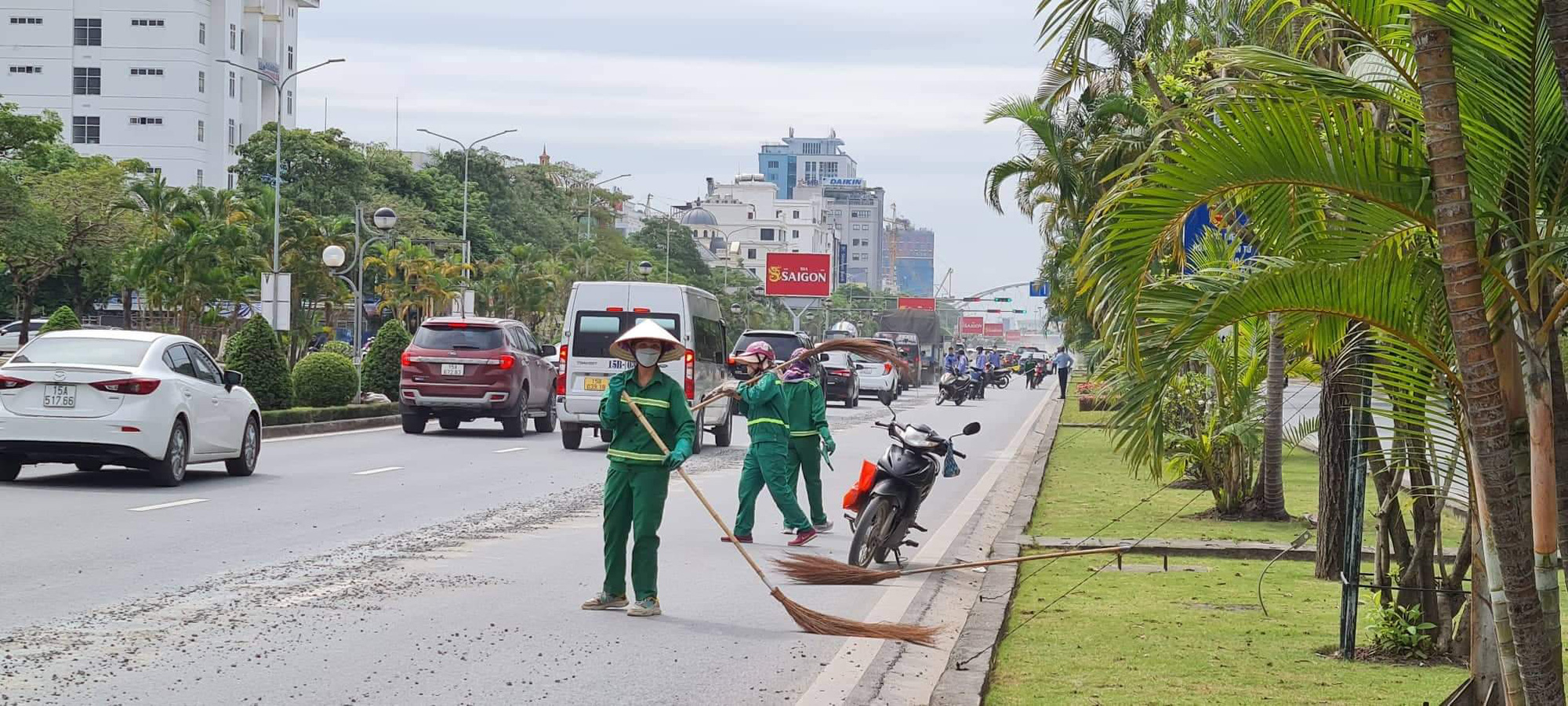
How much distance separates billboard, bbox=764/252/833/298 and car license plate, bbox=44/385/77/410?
3294 inches

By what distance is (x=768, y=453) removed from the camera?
522 inches

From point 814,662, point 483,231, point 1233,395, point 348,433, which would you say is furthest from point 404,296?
point 814,662

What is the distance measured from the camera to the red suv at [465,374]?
85.2ft

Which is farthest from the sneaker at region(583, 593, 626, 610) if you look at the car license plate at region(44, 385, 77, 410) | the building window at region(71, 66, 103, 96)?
the building window at region(71, 66, 103, 96)

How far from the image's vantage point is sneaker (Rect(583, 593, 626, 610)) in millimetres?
9594

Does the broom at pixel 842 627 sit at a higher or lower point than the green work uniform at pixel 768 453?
lower

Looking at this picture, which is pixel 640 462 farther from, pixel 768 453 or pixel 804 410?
pixel 804 410

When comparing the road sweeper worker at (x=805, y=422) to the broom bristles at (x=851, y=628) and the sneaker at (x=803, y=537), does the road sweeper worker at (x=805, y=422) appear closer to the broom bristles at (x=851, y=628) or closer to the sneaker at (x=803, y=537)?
the sneaker at (x=803, y=537)

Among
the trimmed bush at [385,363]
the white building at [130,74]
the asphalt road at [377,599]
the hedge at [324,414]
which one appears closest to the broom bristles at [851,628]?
the asphalt road at [377,599]

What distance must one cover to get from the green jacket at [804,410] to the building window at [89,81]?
95.3 metres

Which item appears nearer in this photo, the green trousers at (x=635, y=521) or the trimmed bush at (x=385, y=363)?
the green trousers at (x=635, y=521)

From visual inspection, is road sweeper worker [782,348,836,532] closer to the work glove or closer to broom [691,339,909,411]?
broom [691,339,909,411]

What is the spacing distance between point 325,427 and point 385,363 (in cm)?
683

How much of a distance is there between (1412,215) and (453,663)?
4.48 meters
